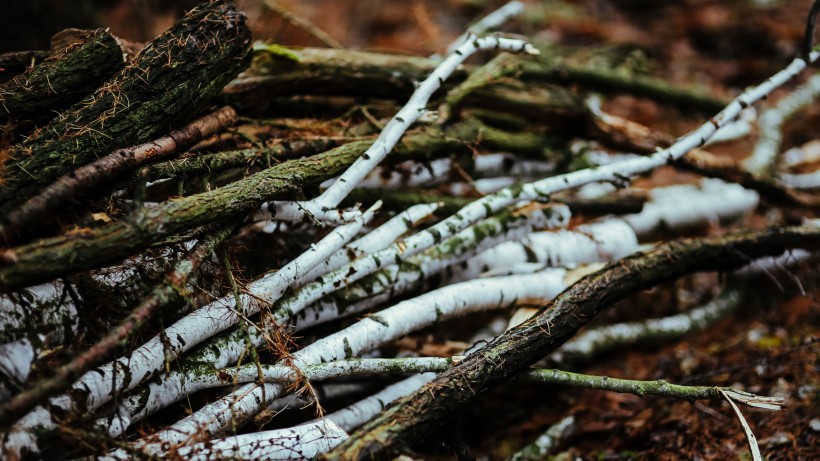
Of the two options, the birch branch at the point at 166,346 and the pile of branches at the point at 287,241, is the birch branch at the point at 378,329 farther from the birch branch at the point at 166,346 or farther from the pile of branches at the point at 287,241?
the birch branch at the point at 166,346

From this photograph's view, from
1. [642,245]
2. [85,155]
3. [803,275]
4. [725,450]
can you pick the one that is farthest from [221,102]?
[803,275]

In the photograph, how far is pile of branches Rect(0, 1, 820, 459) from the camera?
2547 mm

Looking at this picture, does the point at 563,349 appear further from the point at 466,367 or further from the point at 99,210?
the point at 99,210

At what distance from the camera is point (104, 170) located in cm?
275

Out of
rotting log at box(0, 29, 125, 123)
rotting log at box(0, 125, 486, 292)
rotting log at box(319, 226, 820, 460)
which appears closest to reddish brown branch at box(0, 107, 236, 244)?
rotting log at box(0, 125, 486, 292)

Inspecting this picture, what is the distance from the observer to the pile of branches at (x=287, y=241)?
8.36 ft

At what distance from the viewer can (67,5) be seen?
5340 mm

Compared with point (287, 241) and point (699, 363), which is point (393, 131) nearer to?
point (287, 241)

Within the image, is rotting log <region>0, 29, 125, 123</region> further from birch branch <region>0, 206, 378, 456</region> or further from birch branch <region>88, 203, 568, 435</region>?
birch branch <region>88, 203, 568, 435</region>

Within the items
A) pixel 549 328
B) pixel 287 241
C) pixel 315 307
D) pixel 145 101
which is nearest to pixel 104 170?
pixel 145 101

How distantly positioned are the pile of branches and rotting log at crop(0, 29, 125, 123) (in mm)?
11

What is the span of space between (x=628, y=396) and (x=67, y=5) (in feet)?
18.9

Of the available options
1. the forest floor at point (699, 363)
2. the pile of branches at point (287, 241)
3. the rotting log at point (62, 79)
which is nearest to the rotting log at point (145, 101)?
the pile of branches at point (287, 241)

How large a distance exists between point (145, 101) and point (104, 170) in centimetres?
50
